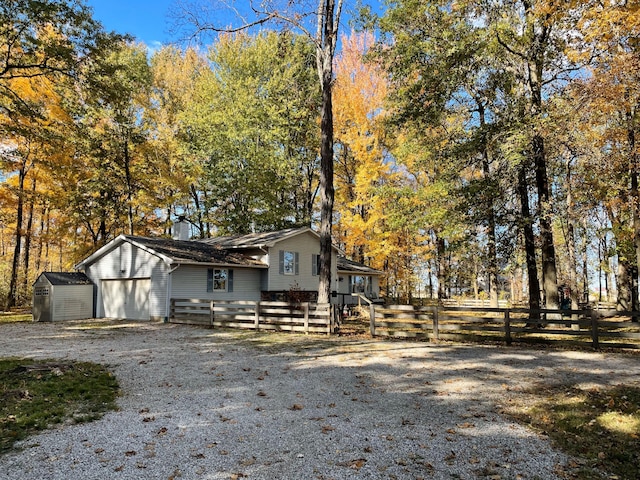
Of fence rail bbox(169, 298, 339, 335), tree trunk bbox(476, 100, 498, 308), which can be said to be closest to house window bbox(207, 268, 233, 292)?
fence rail bbox(169, 298, 339, 335)

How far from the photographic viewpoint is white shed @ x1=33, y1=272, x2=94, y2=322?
1880 cm

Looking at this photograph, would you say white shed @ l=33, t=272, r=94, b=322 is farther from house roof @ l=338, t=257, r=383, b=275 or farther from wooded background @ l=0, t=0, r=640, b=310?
house roof @ l=338, t=257, r=383, b=275

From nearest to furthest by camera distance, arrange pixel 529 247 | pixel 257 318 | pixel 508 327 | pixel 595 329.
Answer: pixel 595 329, pixel 508 327, pixel 257 318, pixel 529 247

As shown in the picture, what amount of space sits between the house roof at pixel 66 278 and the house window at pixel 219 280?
6471mm

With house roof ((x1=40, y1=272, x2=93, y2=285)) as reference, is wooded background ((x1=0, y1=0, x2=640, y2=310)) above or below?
above

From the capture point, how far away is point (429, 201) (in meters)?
19.3

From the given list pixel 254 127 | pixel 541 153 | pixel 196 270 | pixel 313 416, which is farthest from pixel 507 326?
pixel 254 127

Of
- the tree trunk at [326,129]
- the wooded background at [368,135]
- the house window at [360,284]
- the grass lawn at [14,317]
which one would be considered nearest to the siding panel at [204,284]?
the grass lawn at [14,317]

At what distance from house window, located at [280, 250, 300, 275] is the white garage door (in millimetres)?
7138

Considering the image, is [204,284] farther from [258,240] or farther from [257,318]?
[257,318]

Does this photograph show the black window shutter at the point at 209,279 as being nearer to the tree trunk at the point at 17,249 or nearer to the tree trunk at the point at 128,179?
the tree trunk at the point at 128,179

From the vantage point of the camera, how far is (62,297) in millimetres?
19609

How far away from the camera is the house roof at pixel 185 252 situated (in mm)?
18781

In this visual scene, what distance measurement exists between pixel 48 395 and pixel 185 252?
14060mm
